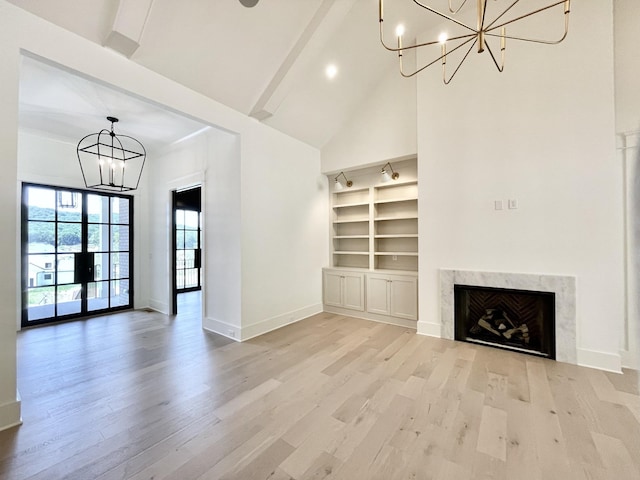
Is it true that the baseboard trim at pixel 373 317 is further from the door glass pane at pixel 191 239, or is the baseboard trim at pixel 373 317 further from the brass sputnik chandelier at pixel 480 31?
the door glass pane at pixel 191 239

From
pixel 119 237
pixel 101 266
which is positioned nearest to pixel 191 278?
pixel 119 237

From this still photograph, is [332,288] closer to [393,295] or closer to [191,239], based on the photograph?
[393,295]

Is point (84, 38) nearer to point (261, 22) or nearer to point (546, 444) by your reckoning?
point (261, 22)

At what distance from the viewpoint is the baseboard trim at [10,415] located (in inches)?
79.1

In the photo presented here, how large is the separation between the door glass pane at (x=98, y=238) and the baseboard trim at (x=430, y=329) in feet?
19.3

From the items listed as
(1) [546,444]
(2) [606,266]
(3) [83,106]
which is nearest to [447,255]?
(2) [606,266]

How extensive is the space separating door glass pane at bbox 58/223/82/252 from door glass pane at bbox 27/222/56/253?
9 cm

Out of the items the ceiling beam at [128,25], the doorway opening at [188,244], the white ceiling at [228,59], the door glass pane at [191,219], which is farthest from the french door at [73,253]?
the ceiling beam at [128,25]

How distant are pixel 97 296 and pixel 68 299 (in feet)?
1.37

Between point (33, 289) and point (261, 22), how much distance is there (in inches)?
213

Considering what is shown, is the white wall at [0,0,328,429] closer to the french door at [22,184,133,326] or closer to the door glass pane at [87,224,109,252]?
the french door at [22,184,133,326]

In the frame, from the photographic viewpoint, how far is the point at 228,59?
315 cm

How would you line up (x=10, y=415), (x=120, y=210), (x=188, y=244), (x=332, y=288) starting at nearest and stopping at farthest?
(x=10, y=415)
(x=332, y=288)
(x=120, y=210)
(x=188, y=244)

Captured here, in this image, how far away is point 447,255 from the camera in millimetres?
3756
